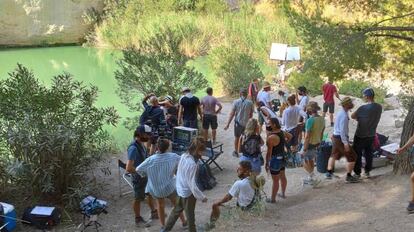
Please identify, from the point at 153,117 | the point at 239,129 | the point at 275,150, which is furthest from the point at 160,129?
the point at 275,150

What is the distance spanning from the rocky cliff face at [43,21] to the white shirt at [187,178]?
1100 inches

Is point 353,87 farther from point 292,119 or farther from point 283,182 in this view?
point 283,182

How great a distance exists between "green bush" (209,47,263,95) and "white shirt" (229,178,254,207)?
10344 millimetres

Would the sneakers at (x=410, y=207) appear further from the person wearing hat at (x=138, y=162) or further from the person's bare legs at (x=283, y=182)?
the person wearing hat at (x=138, y=162)

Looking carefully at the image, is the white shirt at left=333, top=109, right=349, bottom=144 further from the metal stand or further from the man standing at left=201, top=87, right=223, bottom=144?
the man standing at left=201, top=87, right=223, bottom=144

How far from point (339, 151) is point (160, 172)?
2414 mm

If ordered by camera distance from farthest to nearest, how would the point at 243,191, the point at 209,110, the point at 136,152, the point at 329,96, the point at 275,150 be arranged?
1. the point at 329,96
2. the point at 209,110
3. the point at 136,152
4. the point at 275,150
5. the point at 243,191

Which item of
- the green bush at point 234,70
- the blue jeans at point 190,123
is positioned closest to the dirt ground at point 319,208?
the blue jeans at point 190,123

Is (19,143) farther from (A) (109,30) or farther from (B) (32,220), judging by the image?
(A) (109,30)

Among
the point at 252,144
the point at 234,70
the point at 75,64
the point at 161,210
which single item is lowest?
the point at 75,64

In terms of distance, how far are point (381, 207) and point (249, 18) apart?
2218 cm

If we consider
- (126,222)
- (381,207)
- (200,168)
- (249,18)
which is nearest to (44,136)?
(126,222)

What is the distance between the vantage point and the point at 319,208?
5.82 metres

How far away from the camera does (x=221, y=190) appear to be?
24.5 feet
